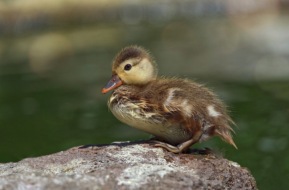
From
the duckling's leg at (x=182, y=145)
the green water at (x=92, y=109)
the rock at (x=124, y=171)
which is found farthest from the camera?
the green water at (x=92, y=109)

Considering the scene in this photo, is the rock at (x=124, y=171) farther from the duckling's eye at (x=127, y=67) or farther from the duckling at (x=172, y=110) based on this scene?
the duckling's eye at (x=127, y=67)

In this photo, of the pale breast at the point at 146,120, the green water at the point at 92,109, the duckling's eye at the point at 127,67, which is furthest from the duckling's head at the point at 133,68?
the green water at the point at 92,109

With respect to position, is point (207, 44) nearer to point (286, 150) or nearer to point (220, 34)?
point (220, 34)

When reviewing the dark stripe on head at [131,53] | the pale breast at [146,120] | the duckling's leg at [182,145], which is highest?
the dark stripe on head at [131,53]

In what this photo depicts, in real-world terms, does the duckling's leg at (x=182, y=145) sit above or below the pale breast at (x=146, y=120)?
below

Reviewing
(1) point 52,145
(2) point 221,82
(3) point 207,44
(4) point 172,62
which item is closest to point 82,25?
(3) point 207,44
